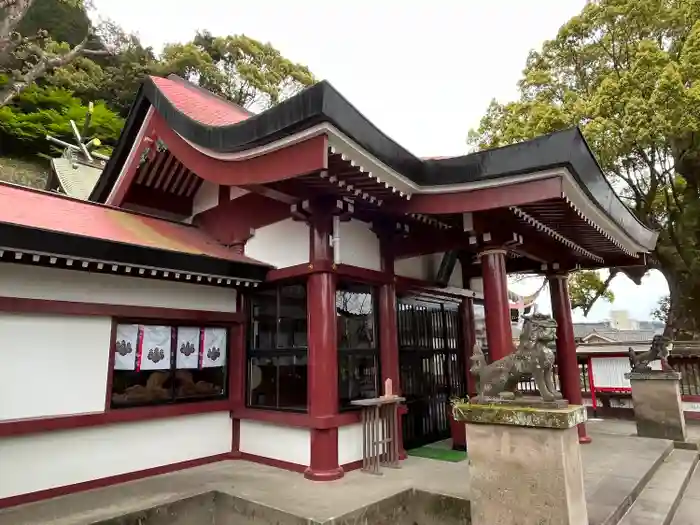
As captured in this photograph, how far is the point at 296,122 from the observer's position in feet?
13.3

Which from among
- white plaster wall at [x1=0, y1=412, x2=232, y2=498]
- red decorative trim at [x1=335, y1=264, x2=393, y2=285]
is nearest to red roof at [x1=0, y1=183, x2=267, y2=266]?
red decorative trim at [x1=335, y1=264, x2=393, y2=285]

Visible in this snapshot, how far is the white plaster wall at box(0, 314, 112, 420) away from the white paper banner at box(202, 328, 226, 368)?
1266 mm

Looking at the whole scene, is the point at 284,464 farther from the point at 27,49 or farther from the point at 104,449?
the point at 27,49

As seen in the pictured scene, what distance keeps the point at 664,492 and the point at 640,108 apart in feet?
34.1

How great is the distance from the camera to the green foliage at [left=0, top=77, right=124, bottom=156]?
22344mm

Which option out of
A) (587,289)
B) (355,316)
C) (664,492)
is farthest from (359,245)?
(587,289)

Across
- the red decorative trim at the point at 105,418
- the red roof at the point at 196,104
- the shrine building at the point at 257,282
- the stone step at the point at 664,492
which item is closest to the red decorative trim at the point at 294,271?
the shrine building at the point at 257,282

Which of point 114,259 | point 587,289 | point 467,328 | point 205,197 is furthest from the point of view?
point 587,289

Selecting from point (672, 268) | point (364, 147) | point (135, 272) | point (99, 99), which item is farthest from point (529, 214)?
point (99, 99)

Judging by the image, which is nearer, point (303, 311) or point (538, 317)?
point (538, 317)

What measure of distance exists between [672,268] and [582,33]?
8.12 metres

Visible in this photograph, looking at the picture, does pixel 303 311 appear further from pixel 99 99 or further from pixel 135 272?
pixel 99 99

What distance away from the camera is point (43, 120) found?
2311cm

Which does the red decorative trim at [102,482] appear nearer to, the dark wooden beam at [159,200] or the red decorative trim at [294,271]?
the red decorative trim at [294,271]
